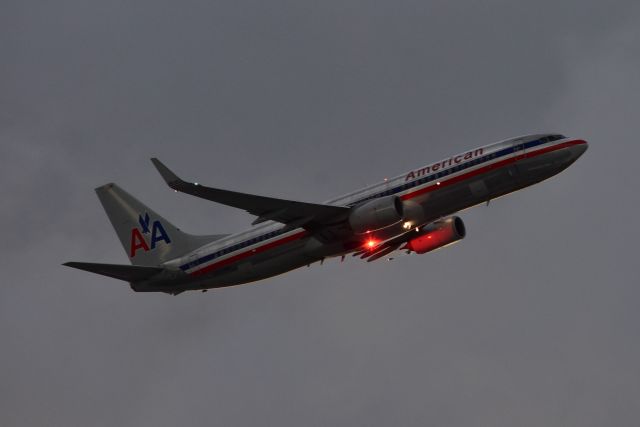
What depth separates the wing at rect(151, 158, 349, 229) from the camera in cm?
6631

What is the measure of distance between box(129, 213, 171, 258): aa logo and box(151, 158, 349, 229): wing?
38.3 feet

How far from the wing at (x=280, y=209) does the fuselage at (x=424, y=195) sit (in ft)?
3.44

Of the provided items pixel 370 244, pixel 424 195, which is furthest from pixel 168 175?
pixel 424 195

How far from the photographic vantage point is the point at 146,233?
79875 mm

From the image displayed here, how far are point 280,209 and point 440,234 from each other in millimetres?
11822

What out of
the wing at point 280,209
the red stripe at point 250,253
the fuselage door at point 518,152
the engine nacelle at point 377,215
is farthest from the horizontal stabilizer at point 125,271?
the fuselage door at point 518,152

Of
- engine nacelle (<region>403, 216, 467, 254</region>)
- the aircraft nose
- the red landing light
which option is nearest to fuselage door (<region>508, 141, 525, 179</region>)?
the aircraft nose

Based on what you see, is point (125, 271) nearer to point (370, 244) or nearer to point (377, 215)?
point (370, 244)

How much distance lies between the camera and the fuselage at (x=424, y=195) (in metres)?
67.9

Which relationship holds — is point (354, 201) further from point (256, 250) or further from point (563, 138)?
point (563, 138)

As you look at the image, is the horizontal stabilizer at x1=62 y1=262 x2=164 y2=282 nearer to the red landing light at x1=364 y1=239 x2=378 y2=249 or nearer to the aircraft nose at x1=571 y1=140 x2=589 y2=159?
the red landing light at x1=364 y1=239 x2=378 y2=249

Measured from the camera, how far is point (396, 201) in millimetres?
67562

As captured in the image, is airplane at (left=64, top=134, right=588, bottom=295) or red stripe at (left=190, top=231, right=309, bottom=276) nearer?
airplane at (left=64, top=134, right=588, bottom=295)

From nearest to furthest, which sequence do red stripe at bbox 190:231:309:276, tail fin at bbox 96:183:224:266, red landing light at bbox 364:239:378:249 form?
red landing light at bbox 364:239:378:249 → red stripe at bbox 190:231:309:276 → tail fin at bbox 96:183:224:266
